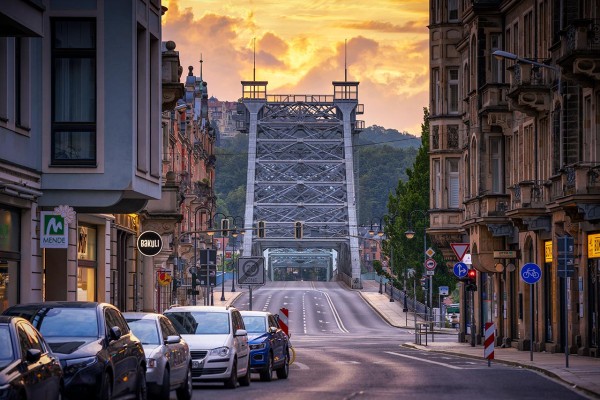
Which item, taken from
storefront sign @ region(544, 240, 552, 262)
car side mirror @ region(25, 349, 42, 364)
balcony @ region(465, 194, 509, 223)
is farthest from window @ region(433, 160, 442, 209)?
car side mirror @ region(25, 349, 42, 364)

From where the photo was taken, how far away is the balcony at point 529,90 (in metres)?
46.8

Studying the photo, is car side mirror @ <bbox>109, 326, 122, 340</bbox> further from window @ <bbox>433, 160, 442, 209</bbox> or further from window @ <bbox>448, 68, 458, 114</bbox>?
window @ <bbox>448, 68, 458, 114</bbox>

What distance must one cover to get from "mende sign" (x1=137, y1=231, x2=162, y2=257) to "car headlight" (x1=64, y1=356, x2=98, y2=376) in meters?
25.9

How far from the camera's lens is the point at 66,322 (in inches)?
834

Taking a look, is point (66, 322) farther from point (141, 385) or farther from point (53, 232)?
point (53, 232)

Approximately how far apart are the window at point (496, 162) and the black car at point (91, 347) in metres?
34.9

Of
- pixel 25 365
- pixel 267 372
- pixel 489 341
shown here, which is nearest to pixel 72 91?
pixel 267 372

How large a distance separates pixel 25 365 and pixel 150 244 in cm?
2956

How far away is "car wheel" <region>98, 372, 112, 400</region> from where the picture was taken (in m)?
19.7

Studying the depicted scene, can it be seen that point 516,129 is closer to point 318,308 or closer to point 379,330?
point 379,330

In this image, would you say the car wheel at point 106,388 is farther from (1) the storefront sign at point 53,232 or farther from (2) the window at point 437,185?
(2) the window at point 437,185

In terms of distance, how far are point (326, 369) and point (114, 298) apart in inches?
600

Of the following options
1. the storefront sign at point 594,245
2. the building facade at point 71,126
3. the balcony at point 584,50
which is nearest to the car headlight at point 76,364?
the building facade at point 71,126

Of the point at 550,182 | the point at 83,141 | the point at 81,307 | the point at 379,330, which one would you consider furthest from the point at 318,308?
the point at 81,307
